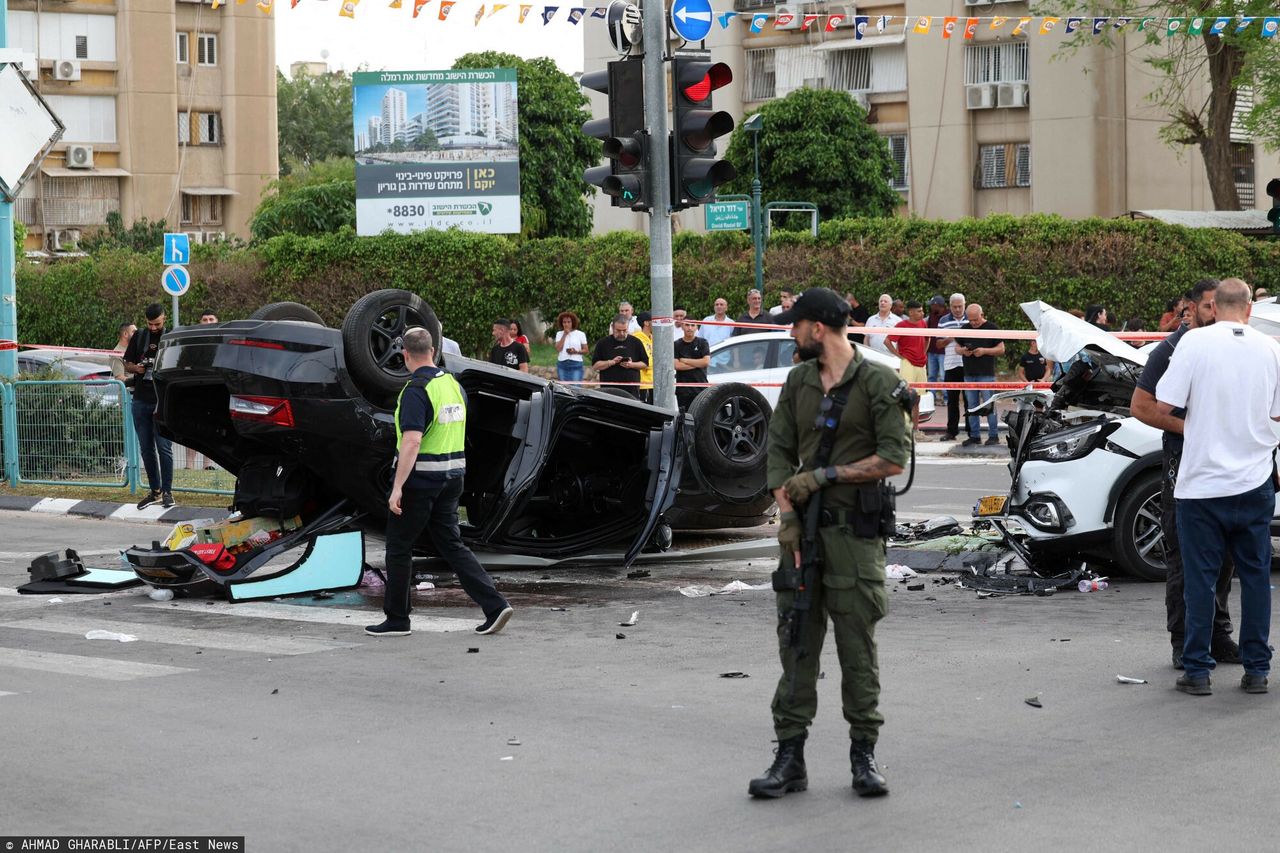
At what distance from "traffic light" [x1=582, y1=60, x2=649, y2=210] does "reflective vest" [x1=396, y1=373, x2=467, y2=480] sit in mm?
3956

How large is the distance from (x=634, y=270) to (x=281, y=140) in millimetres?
62924

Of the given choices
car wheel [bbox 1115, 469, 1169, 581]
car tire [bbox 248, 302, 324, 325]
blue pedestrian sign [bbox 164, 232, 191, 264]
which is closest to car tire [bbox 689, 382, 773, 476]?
car wheel [bbox 1115, 469, 1169, 581]

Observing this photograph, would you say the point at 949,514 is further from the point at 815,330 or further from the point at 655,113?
the point at 815,330

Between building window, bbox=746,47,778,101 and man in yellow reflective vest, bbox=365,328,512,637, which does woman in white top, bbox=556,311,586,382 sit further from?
building window, bbox=746,47,778,101

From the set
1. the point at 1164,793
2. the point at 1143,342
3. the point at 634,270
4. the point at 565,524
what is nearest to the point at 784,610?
the point at 1164,793

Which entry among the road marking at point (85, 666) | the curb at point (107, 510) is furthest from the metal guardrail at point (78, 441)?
the road marking at point (85, 666)

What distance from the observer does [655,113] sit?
42.7 ft

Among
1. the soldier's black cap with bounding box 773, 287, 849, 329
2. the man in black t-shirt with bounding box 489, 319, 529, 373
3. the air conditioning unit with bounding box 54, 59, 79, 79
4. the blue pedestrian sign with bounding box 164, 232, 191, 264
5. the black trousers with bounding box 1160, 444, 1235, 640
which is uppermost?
the air conditioning unit with bounding box 54, 59, 79, 79

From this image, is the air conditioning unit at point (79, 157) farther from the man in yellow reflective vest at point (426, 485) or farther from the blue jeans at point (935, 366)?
the man in yellow reflective vest at point (426, 485)

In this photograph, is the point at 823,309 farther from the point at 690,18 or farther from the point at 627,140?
the point at 690,18

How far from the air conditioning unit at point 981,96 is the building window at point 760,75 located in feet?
22.9

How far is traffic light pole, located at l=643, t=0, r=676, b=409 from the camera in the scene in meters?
13.0

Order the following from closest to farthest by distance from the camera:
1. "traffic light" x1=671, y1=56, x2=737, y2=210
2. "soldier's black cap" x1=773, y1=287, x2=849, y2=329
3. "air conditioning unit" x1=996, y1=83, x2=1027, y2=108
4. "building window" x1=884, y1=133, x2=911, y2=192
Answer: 1. "soldier's black cap" x1=773, y1=287, x2=849, y2=329
2. "traffic light" x1=671, y1=56, x2=737, y2=210
3. "air conditioning unit" x1=996, y1=83, x2=1027, y2=108
4. "building window" x1=884, y1=133, x2=911, y2=192

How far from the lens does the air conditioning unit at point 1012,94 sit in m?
43.2
